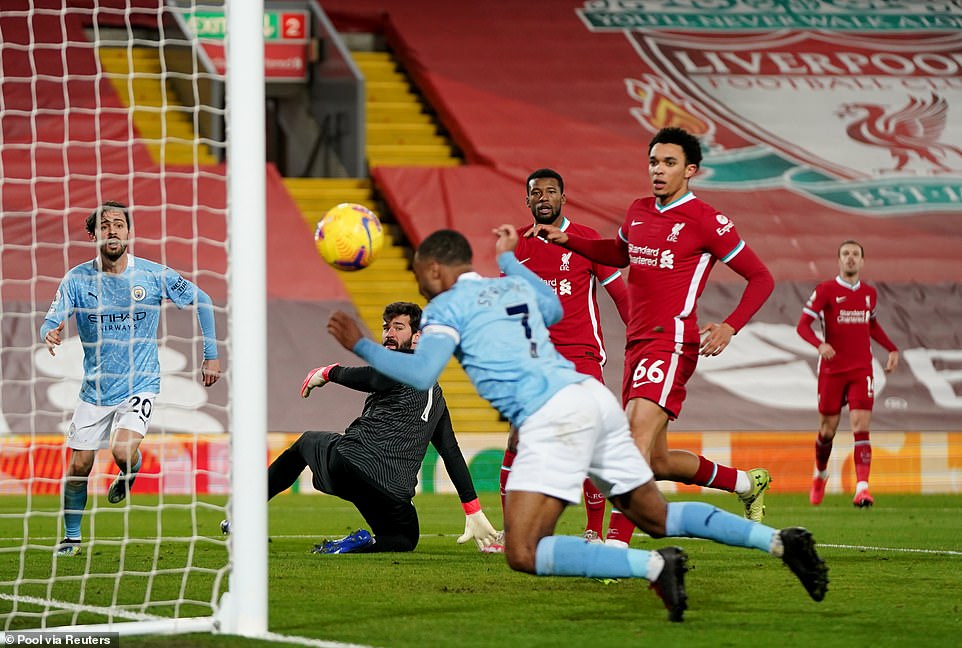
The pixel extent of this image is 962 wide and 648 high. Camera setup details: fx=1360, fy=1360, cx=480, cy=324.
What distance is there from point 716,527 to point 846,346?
841 centimetres

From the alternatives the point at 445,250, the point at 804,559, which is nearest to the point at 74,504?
the point at 445,250

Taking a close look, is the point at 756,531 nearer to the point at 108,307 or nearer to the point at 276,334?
the point at 108,307

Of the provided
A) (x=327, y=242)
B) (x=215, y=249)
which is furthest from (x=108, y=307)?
(x=215, y=249)

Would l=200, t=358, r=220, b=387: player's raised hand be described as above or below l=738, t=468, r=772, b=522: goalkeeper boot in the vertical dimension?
above

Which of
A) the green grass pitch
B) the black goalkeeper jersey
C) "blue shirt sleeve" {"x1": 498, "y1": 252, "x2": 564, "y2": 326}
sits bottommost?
the green grass pitch

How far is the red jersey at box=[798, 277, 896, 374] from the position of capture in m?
13.5

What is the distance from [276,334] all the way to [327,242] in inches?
379

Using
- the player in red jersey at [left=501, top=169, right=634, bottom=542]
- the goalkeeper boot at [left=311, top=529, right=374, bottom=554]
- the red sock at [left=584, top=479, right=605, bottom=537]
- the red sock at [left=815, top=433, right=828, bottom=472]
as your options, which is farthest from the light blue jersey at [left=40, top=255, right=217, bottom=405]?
the red sock at [left=815, top=433, right=828, bottom=472]

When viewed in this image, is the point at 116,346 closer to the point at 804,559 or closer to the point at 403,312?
the point at 403,312

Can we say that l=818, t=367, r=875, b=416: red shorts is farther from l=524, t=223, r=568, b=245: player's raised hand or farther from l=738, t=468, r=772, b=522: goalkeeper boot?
l=524, t=223, r=568, b=245: player's raised hand

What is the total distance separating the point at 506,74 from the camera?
68.1 feet

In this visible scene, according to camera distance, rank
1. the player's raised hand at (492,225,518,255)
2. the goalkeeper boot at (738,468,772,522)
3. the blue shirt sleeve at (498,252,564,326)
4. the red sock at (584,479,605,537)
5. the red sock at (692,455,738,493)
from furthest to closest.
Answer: the red sock at (584,479,605,537) < the goalkeeper boot at (738,468,772,522) < the red sock at (692,455,738,493) < the player's raised hand at (492,225,518,255) < the blue shirt sleeve at (498,252,564,326)

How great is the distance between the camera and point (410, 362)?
5.17m

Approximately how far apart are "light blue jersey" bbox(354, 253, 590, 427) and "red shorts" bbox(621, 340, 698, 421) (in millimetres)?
1462
